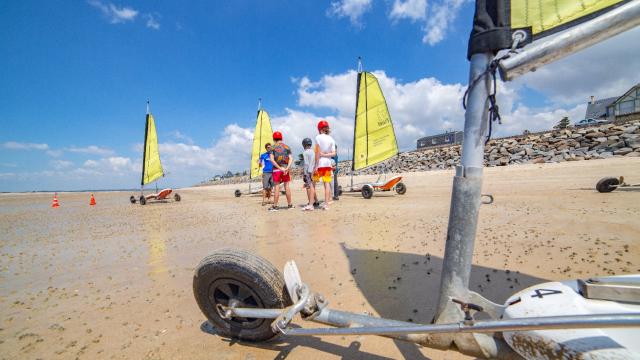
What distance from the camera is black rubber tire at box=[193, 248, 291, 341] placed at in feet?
5.84

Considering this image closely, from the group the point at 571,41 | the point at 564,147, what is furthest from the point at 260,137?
the point at 564,147

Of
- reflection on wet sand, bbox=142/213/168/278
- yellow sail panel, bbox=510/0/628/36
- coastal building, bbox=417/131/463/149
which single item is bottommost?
reflection on wet sand, bbox=142/213/168/278

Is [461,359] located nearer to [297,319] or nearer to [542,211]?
[297,319]

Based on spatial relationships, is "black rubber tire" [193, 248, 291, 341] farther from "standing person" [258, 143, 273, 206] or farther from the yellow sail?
the yellow sail

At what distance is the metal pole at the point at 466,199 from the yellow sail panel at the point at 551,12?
0.30 metres

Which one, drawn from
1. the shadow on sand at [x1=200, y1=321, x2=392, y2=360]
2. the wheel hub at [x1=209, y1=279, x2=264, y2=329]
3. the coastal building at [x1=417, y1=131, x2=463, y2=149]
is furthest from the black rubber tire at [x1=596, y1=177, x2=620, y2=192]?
the coastal building at [x1=417, y1=131, x2=463, y2=149]

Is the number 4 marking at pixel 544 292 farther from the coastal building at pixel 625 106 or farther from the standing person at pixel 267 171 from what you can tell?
the coastal building at pixel 625 106

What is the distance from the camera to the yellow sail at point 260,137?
16422 millimetres

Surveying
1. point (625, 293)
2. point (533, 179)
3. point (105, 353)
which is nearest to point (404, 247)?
point (625, 293)

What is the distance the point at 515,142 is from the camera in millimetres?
20031

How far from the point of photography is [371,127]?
11711mm

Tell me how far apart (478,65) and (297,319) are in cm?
219

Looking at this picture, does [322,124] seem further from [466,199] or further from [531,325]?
[531,325]

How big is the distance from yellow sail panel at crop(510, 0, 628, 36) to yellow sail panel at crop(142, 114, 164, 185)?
16582mm
